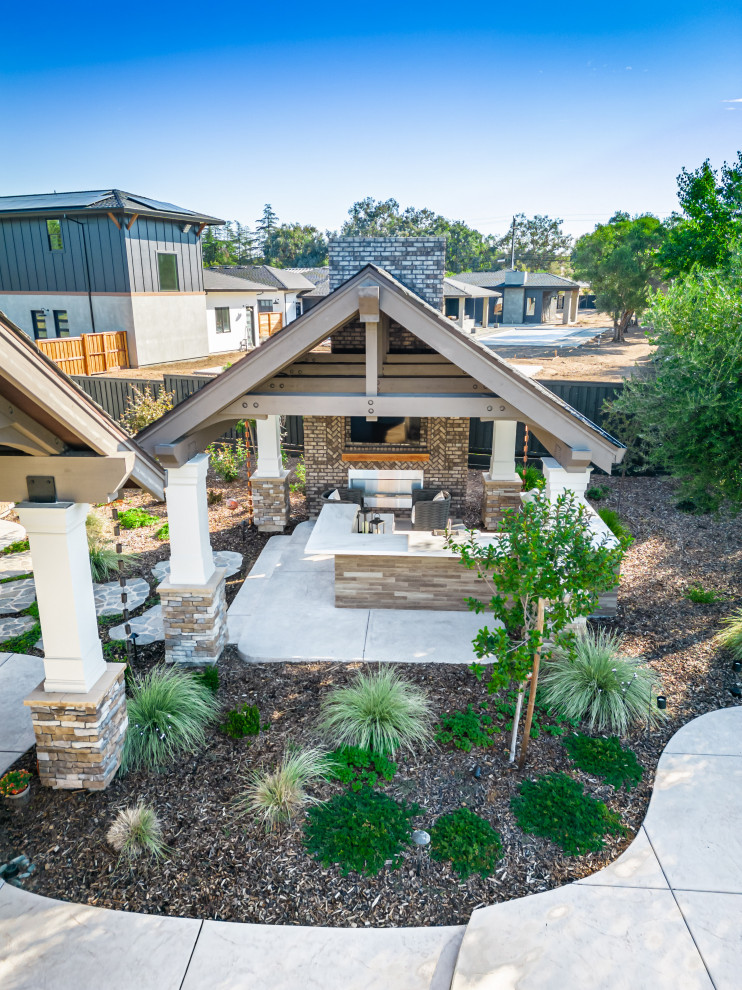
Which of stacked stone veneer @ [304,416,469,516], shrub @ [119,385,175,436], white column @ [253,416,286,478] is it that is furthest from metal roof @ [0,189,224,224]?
stacked stone veneer @ [304,416,469,516]

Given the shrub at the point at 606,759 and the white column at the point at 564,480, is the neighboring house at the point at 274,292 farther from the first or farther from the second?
the shrub at the point at 606,759

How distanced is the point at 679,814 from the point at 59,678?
17.4 feet

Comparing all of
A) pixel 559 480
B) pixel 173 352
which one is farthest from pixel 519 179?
pixel 559 480

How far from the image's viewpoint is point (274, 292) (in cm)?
3722

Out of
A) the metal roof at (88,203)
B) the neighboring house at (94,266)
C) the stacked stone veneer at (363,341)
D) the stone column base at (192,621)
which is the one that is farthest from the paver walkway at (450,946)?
the metal roof at (88,203)

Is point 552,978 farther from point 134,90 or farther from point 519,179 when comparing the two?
point 519,179

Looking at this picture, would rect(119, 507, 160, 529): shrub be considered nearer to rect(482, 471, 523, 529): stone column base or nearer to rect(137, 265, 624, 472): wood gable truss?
rect(137, 265, 624, 472): wood gable truss

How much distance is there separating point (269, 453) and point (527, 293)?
47.4m

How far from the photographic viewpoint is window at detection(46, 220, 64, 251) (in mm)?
26000

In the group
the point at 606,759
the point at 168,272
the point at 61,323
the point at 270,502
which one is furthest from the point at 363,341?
the point at 61,323

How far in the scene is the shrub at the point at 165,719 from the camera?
5988 mm

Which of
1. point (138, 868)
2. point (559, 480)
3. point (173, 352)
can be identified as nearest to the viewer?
point (138, 868)

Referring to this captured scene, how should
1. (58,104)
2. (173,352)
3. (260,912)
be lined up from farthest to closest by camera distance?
(58,104), (173,352), (260,912)

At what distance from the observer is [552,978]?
4074 millimetres
